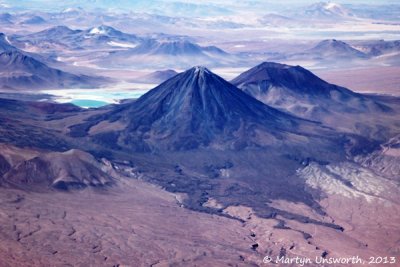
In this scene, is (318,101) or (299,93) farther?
(299,93)

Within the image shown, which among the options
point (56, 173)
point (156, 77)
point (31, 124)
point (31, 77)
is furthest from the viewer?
point (156, 77)

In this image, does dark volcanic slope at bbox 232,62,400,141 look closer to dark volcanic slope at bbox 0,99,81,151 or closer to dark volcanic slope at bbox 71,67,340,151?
dark volcanic slope at bbox 71,67,340,151

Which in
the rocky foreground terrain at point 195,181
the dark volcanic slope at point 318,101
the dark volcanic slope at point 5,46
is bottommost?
the rocky foreground terrain at point 195,181

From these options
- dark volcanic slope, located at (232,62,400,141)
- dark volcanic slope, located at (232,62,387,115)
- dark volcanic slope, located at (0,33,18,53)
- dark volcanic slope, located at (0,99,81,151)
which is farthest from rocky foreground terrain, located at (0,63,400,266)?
dark volcanic slope, located at (0,33,18,53)

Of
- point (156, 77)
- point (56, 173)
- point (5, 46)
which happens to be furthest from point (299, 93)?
point (5, 46)

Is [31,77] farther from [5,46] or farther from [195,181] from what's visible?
[195,181]

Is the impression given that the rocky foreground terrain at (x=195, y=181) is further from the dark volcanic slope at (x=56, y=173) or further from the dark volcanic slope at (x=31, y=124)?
the dark volcanic slope at (x=31, y=124)

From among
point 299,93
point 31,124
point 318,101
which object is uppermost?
point 299,93

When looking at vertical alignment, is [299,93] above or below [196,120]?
above

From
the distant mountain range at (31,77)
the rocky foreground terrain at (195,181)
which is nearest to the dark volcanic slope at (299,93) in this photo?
the rocky foreground terrain at (195,181)

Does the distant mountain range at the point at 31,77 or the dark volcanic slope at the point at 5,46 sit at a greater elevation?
the dark volcanic slope at the point at 5,46
